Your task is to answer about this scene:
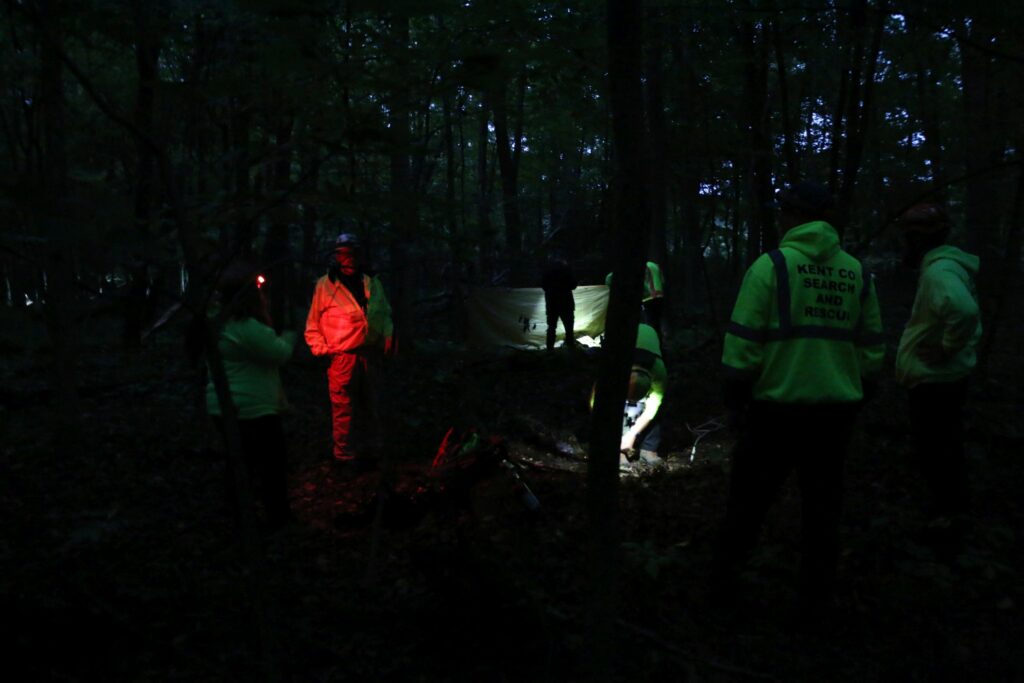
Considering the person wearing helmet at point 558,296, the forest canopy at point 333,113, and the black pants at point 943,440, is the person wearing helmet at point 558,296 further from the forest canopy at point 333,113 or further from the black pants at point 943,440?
the black pants at point 943,440

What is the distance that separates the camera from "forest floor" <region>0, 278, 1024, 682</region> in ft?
10.1

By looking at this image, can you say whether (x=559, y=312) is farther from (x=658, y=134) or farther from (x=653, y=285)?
(x=658, y=134)

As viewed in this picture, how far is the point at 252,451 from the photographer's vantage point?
4.93 meters

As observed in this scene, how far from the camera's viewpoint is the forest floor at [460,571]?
3.07 meters

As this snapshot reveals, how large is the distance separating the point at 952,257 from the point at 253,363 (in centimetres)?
433

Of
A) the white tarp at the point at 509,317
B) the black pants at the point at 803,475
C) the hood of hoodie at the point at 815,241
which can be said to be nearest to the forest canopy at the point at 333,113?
the hood of hoodie at the point at 815,241

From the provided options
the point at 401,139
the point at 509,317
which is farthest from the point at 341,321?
the point at 509,317

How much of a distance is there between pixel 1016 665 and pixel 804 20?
4.86 metres

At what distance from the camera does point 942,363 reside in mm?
4199

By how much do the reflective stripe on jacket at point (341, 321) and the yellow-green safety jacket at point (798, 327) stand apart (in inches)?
153

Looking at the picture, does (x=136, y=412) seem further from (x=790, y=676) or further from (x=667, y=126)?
(x=790, y=676)

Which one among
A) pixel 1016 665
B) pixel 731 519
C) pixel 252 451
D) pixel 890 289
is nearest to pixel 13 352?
pixel 252 451

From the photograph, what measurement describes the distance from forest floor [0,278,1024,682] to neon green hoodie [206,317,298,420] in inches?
10.9

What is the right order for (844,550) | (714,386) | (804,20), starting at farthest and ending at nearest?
(714,386) → (804,20) → (844,550)
